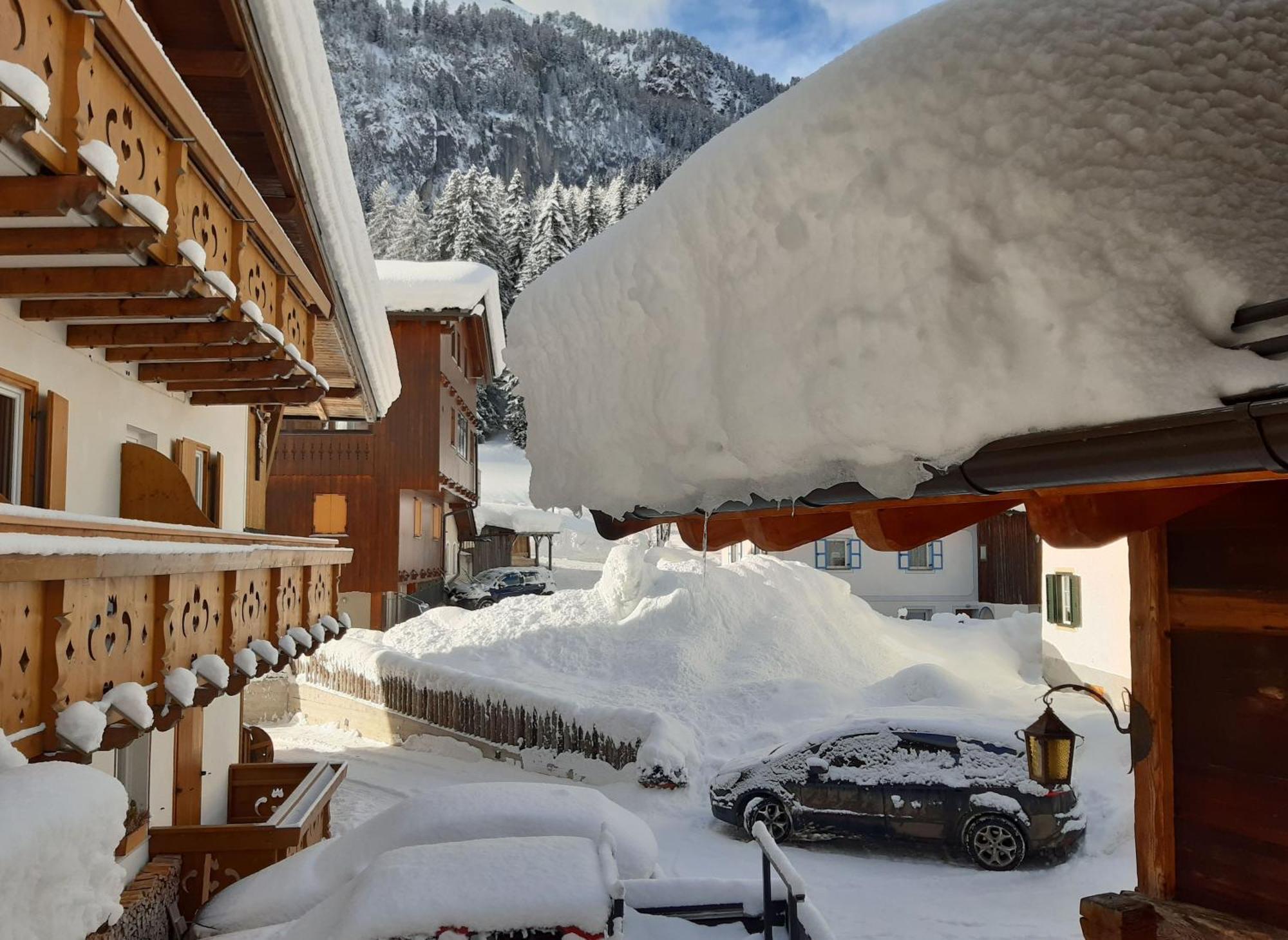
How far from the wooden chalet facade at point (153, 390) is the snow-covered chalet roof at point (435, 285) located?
15116 millimetres

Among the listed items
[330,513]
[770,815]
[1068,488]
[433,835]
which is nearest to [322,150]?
[433,835]

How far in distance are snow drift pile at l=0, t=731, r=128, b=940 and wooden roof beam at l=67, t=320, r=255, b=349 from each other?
4.50m

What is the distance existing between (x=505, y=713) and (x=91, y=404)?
12.1 metres

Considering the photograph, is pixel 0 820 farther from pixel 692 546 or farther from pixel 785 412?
pixel 692 546

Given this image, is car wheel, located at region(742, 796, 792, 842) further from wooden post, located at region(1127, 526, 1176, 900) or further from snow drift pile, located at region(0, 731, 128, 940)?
snow drift pile, located at region(0, 731, 128, 940)

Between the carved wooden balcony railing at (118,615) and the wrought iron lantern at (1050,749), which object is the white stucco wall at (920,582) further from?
the wrought iron lantern at (1050,749)

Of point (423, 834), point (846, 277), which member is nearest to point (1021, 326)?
point (846, 277)

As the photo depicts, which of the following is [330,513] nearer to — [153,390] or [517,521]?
[153,390]

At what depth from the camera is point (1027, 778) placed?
11.7m

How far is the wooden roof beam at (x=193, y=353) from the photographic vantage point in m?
7.28

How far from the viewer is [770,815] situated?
12875 millimetres

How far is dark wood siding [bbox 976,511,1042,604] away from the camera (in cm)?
3209

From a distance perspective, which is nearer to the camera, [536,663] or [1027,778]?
[1027,778]

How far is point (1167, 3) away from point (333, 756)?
1953 cm
